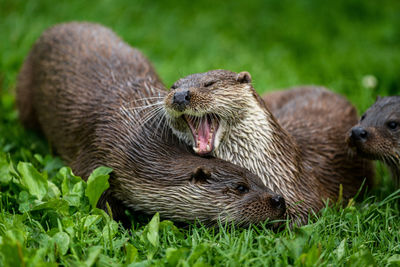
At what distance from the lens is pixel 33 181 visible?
118 inches

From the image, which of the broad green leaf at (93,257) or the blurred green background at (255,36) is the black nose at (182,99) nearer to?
the broad green leaf at (93,257)

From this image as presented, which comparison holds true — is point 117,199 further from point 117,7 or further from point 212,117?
point 117,7

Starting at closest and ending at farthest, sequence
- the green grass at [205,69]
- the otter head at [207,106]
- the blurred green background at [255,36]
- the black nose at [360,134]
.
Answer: the green grass at [205,69], the otter head at [207,106], the black nose at [360,134], the blurred green background at [255,36]

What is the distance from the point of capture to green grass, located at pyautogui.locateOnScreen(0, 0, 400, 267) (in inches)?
99.6

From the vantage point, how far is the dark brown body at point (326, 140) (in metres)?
3.58

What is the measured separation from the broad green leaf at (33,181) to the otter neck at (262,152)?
0.96m

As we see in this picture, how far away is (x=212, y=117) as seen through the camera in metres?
3.09

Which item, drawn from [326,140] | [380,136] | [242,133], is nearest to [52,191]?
[242,133]

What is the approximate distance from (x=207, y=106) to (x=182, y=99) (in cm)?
14

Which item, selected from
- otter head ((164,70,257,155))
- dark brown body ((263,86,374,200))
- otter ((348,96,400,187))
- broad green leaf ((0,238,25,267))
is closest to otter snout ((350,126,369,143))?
otter ((348,96,400,187))

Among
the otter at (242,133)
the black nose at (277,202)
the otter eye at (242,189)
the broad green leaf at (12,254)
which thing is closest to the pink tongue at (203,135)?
the otter at (242,133)

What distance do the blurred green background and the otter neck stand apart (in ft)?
6.36

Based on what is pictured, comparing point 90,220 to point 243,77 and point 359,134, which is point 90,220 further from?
point 359,134

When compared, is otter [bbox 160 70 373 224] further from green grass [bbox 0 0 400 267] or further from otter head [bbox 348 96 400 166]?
otter head [bbox 348 96 400 166]
